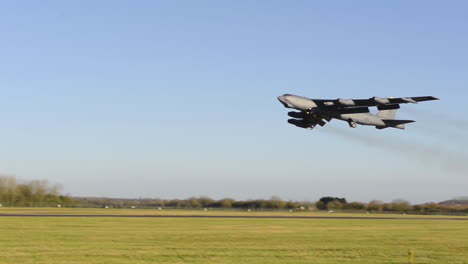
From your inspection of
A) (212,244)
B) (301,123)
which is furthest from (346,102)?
(212,244)

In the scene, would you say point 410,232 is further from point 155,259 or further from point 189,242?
point 155,259

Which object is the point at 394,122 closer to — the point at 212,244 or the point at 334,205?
the point at 212,244

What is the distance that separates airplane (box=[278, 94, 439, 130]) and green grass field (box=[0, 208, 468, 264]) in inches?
431

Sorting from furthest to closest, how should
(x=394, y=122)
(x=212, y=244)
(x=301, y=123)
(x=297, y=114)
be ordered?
(x=394, y=122), (x=297, y=114), (x=301, y=123), (x=212, y=244)

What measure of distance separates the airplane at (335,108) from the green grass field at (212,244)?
10938mm

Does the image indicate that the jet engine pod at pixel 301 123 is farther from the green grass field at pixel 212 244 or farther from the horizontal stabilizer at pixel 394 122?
the green grass field at pixel 212 244

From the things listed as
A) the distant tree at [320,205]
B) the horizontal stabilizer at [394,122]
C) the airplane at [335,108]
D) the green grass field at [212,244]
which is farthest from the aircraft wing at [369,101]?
the distant tree at [320,205]

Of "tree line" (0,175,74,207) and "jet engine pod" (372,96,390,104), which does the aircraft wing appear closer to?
"jet engine pod" (372,96,390,104)

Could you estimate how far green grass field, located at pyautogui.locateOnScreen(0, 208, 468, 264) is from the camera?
149ft

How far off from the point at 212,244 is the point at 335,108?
52.7 feet

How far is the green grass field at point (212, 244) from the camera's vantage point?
45.4 metres

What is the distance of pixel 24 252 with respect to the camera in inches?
1811

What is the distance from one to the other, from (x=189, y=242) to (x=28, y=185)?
13675 centimetres

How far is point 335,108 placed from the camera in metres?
56.8
